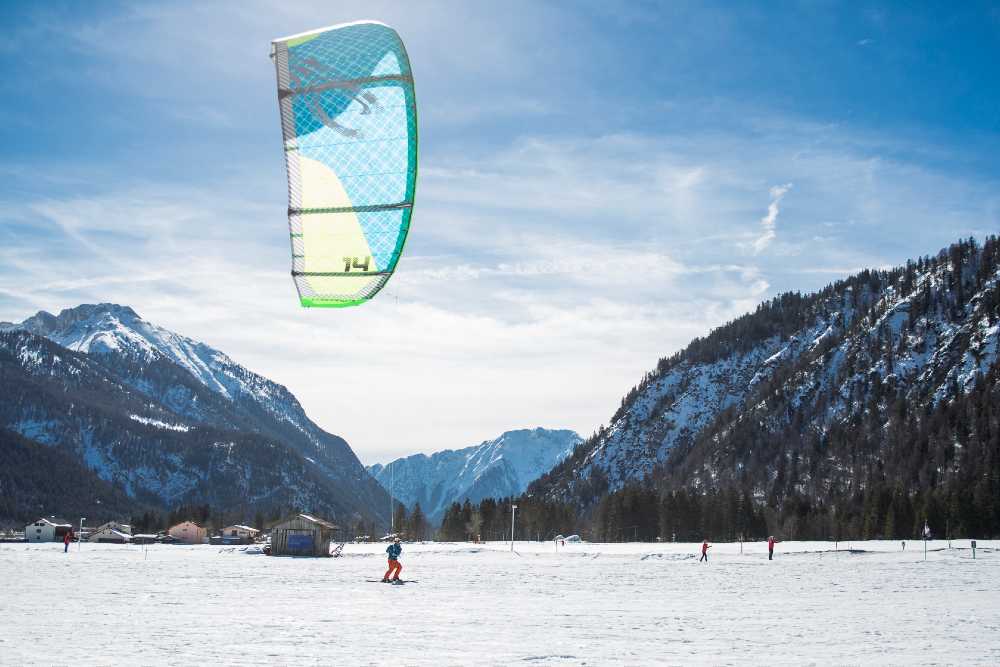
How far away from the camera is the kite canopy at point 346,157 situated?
11227mm

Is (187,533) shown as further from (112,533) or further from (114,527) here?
(112,533)

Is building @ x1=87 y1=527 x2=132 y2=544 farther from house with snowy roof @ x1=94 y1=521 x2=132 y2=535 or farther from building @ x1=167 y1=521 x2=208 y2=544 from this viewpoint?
building @ x1=167 y1=521 x2=208 y2=544

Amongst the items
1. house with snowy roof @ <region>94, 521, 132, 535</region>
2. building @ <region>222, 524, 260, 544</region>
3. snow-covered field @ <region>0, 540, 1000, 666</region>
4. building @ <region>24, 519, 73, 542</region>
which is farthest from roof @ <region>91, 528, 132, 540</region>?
snow-covered field @ <region>0, 540, 1000, 666</region>

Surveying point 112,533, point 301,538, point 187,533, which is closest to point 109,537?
point 112,533

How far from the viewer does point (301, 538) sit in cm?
6112

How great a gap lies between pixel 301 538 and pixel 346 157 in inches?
2123

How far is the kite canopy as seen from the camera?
11227 mm

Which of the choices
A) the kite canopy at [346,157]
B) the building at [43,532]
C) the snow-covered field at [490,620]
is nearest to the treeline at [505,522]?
the building at [43,532]

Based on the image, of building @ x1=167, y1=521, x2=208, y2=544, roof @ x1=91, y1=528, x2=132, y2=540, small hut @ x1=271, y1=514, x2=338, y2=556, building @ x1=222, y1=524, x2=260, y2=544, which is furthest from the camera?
building @ x1=167, y1=521, x2=208, y2=544

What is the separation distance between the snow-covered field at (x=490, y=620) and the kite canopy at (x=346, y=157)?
5.17 meters

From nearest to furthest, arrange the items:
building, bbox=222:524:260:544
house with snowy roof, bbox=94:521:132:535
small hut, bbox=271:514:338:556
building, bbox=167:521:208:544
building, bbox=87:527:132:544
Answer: small hut, bbox=271:514:338:556, building, bbox=87:527:132:544, house with snowy roof, bbox=94:521:132:535, building, bbox=222:524:260:544, building, bbox=167:521:208:544

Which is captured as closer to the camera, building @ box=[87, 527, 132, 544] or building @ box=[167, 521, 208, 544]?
building @ box=[87, 527, 132, 544]

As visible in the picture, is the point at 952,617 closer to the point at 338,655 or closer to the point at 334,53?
the point at 338,655

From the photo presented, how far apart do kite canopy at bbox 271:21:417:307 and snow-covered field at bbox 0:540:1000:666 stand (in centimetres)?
517
